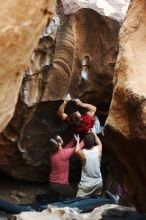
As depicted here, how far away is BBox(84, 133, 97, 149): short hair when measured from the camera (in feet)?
23.9

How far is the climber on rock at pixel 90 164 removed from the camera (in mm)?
7368

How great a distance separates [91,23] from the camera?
25.8 feet

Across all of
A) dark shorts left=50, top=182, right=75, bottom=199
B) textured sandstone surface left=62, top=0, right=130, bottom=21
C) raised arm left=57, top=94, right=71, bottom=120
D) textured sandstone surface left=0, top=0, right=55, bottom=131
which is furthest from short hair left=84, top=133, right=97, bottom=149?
textured sandstone surface left=0, top=0, right=55, bottom=131

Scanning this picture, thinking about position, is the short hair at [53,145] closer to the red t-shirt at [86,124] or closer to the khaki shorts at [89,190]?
the red t-shirt at [86,124]

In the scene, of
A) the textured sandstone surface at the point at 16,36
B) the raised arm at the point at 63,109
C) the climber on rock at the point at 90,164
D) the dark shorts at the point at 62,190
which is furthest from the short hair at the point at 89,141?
the textured sandstone surface at the point at 16,36

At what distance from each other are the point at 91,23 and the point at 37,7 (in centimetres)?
524

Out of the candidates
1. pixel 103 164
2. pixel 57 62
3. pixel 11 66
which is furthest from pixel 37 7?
pixel 103 164

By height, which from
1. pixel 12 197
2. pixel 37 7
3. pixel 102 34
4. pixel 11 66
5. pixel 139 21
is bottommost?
pixel 12 197

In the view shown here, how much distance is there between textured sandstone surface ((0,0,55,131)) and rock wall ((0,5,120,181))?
439 cm

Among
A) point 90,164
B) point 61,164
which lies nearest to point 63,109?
point 61,164

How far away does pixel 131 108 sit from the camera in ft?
13.8

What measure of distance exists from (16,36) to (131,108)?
5.67ft

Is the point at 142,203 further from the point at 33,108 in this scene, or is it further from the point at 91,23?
the point at 91,23

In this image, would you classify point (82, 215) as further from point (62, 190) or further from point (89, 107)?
point (89, 107)
